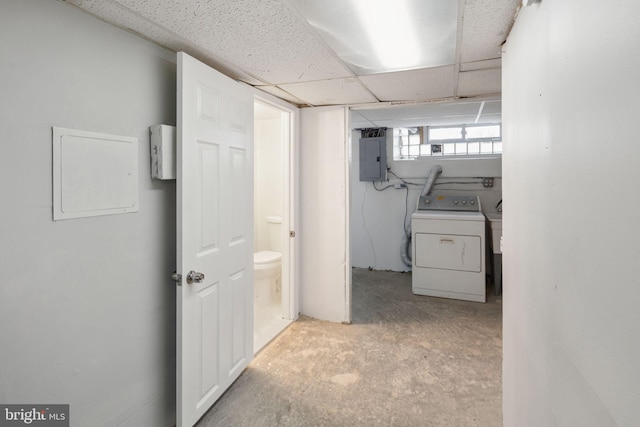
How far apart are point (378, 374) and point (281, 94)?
2.14 m

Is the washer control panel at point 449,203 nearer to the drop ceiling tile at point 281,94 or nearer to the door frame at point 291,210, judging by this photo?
the door frame at point 291,210

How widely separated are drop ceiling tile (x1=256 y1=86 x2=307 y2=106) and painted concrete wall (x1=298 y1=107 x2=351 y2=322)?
0.66 ft

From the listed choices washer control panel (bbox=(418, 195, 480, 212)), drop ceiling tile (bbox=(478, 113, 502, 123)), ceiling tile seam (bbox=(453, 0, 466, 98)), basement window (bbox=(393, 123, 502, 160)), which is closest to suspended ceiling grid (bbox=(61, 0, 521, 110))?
ceiling tile seam (bbox=(453, 0, 466, 98))

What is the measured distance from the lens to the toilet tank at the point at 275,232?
373cm

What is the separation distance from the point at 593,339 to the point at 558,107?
54 centimetres

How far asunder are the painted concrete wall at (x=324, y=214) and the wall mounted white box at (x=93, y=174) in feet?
5.59

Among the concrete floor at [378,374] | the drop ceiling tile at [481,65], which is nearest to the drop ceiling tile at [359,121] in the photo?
the drop ceiling tile at [481,65]

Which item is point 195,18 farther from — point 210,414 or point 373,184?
point 373,184

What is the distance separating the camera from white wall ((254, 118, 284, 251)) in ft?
12.3

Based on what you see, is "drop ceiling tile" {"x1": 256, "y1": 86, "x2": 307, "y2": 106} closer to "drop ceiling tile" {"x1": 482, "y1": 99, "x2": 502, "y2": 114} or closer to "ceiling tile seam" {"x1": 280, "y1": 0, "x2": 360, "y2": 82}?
"ceiling tile seam" {"x1": 280, "y1": 0, "x2": 360, "y2": 82}

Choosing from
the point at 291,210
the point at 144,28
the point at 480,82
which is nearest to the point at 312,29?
the point at 144,28


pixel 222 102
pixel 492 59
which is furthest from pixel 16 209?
pixel 492 59

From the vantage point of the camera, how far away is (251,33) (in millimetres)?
1438

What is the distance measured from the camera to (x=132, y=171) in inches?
57.7
